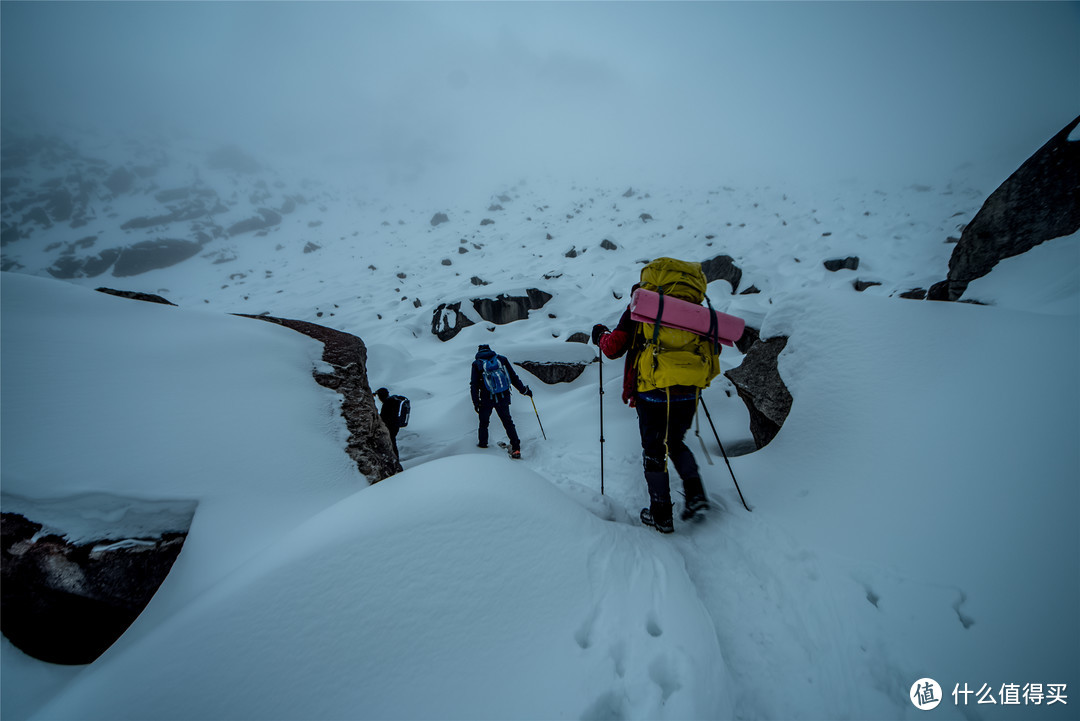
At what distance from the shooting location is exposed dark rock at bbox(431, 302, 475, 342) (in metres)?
13.8

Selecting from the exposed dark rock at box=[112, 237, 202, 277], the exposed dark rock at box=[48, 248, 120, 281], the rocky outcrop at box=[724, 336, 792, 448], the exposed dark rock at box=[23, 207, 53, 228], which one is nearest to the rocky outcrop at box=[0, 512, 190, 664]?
the rocky outcrop at box=[724, 336, 792, 448]

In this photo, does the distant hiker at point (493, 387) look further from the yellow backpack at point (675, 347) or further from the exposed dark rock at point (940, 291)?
the exposed dark rock at point (940, 291)

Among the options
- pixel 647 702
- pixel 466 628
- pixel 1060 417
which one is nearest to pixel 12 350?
pixel 466 628

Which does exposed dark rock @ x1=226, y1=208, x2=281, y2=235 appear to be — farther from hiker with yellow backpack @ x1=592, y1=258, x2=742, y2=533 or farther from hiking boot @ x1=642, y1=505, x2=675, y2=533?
hiking boot @ x1=642, y1=505, x2=675, y2=533

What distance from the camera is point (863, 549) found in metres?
2.10

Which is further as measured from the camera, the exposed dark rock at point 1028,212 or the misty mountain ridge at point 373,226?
the misty mountain ridge at point 373,226

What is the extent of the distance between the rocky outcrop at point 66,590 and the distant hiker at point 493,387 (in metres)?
3.62

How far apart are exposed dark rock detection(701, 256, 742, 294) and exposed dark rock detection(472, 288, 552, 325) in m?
8.36

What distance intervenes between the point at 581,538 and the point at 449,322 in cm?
1277

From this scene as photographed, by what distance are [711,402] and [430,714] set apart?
5.14 m

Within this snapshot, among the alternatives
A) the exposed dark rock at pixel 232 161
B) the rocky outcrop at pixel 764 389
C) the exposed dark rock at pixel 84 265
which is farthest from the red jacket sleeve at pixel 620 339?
the exposed dark rock at pixel 232 161

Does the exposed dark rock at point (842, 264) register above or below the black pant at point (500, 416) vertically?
above

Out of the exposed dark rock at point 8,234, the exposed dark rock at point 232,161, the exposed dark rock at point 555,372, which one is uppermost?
the exposed dark rock at point 232,161

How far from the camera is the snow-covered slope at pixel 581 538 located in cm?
145
